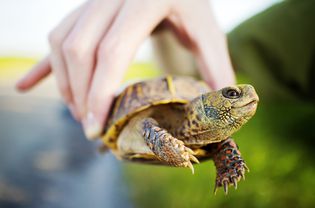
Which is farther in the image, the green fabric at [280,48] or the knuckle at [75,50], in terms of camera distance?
the green fabric at [280,48]

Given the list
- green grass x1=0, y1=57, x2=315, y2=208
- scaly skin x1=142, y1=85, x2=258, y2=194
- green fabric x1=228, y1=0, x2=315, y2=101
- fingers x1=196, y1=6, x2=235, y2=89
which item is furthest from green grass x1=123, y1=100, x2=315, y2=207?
scaly skin x1=142, y1=85, x2=258, y2=194

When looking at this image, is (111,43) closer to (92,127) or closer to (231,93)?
(92,127)

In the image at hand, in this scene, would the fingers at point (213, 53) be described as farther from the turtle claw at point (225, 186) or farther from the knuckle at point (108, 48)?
the turtle claw at point (225, 186)

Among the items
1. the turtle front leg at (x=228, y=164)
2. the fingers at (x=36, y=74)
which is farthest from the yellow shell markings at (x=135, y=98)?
the fingers at (x=36, y=74)

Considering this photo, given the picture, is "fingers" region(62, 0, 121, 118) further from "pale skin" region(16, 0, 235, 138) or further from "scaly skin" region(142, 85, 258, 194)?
"scaly skin" region(142, 85, 258, 194)

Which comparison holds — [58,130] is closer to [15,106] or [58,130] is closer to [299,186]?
[15,106]

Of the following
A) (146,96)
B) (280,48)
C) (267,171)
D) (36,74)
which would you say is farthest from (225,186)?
(267,171)
